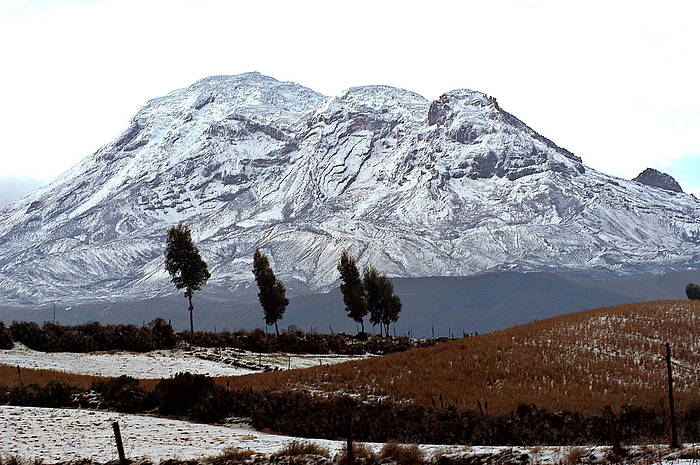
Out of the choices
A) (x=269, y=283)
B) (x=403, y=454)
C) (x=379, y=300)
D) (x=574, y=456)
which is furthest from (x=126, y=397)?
(x=379, y=300)

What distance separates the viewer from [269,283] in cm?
10138

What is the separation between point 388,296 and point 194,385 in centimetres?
8658

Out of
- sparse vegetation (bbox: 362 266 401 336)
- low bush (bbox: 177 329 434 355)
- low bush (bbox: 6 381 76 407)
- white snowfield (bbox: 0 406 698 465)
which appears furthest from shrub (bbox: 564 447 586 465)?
sparse vegetation (bbox: 362 266 401 336)

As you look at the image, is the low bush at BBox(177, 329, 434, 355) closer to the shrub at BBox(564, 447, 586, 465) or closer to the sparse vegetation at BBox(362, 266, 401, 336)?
the sparse vegetation at BBox(362, 266, 401, 336)

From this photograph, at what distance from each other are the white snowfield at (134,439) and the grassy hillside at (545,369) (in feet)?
24.7

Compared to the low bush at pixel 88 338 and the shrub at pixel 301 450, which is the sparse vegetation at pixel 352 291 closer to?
the low bush at pixel 88 338

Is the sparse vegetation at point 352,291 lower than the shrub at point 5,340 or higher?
higher

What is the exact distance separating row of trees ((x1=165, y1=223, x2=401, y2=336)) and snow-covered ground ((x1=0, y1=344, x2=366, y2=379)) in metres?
13.4

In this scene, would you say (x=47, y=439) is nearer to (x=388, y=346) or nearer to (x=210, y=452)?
(x=210, y=452)

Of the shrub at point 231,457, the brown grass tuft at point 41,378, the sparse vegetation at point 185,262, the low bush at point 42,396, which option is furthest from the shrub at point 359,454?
the sparse vegetation at point 185,262

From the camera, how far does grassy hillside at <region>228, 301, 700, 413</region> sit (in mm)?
34625

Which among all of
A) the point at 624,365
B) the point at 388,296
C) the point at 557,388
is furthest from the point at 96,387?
the point at 388,296

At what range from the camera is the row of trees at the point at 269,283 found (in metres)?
92.1

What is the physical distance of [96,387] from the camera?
37.6m
